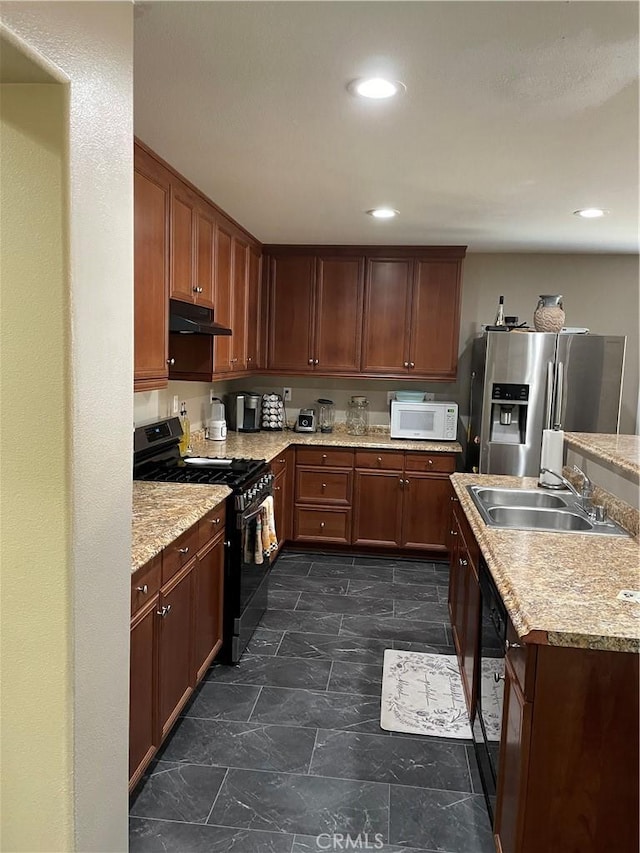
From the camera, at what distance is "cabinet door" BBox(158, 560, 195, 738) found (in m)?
2.27


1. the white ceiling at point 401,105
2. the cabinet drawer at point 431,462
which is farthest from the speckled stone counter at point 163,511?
the cabinet drawer at point 431,462

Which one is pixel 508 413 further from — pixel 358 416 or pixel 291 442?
pixel 291 442

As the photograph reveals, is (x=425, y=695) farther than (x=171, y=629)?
Yes

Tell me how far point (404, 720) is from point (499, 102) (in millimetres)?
2475

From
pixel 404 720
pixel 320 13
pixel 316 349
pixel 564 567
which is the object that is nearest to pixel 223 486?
pixel 404 720

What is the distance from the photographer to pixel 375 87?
2018 mm

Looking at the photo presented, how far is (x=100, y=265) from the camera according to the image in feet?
4.79

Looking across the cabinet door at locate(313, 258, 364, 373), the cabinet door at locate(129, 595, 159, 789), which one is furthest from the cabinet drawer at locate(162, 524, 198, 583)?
the cabinet door at locate(313, 258, 364, 373)

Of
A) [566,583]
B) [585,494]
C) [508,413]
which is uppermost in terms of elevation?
[508,413]

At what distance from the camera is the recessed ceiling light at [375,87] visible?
6.48 ft

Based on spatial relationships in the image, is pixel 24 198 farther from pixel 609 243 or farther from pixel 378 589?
pixel 609 243

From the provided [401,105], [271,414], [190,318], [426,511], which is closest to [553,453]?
[426,511]

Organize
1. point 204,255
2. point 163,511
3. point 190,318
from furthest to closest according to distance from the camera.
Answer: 1. point 204,255
2. point 190,318
3. point 163,511

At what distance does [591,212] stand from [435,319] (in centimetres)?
152
